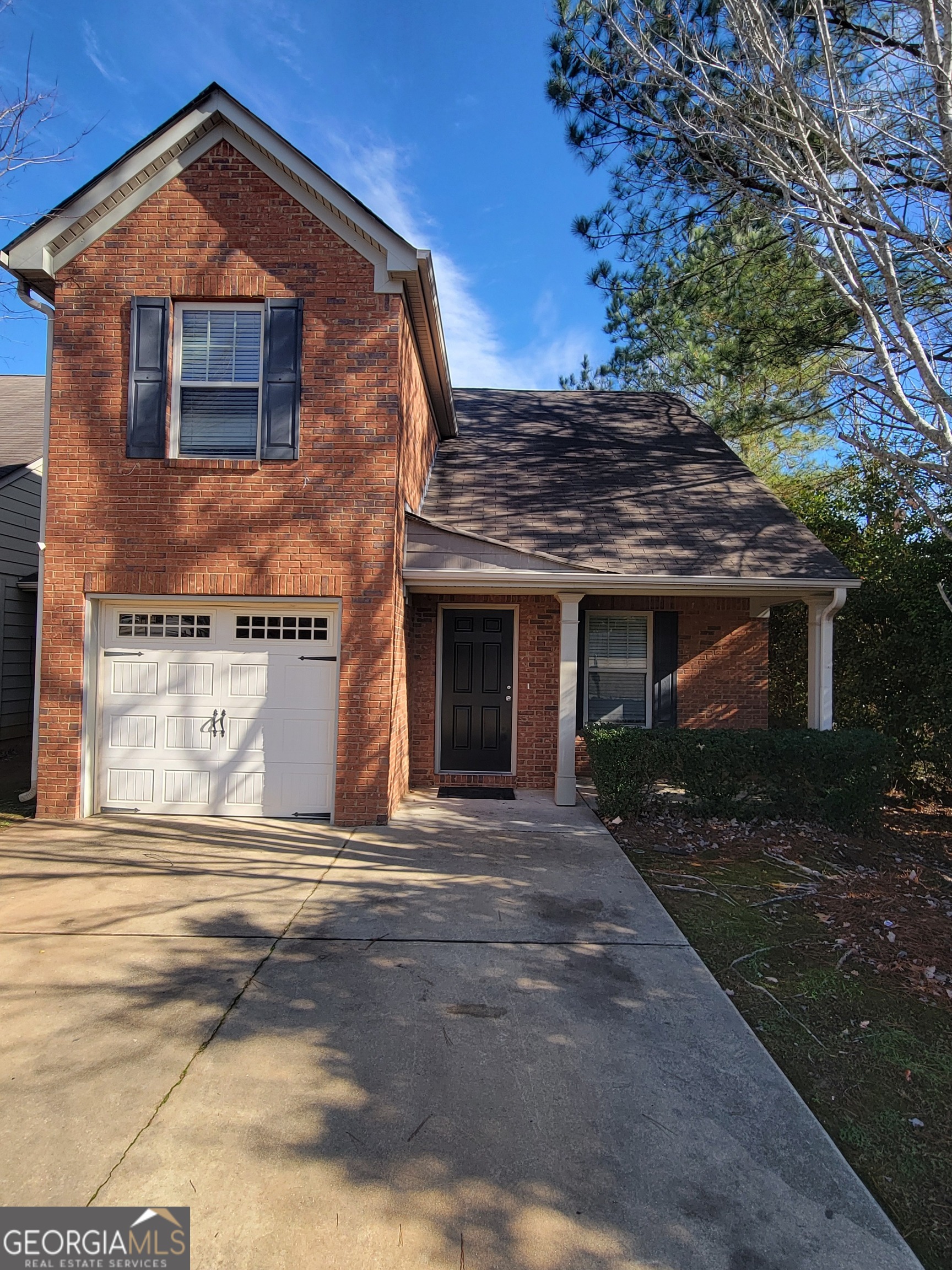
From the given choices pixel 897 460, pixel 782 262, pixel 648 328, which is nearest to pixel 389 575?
pixel 897 460

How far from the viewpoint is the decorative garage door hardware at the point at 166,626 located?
24.2ft

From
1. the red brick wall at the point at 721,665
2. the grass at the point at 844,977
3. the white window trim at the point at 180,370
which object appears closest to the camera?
the grass at the point at 844,977

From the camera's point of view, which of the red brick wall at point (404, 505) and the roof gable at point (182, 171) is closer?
the roof gable at point (182, 171)

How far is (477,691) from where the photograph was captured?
9211mm

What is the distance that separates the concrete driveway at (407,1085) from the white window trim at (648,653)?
428 centimetres

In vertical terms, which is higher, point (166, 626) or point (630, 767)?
point (166, 626)

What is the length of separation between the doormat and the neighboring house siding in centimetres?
756

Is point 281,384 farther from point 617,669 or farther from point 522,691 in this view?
point 617,669

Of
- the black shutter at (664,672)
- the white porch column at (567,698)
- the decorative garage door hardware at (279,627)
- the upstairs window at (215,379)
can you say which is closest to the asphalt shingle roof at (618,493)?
the white porch column at (567,698)

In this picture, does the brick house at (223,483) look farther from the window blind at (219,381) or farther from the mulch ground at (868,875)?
the mulch ground at (868,875)

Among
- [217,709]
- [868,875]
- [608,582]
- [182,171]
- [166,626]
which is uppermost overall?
[182,171]

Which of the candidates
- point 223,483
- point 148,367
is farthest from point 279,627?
point 148,367

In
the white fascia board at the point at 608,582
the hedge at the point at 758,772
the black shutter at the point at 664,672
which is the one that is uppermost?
the white fascia board at the point at 608,582

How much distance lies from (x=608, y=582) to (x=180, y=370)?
16.7 feet
